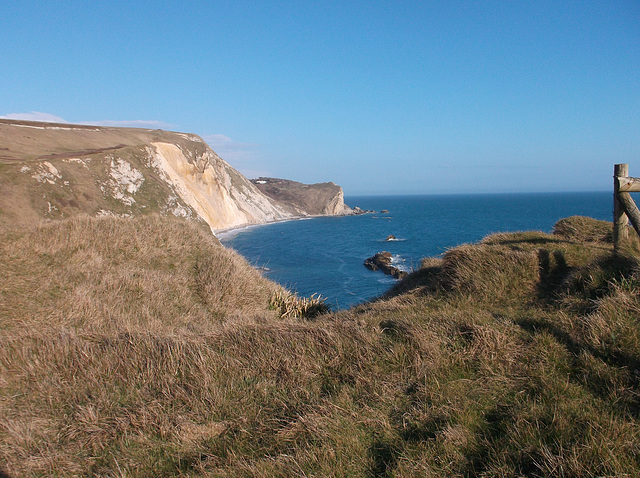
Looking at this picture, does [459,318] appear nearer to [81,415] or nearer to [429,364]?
[429,364]

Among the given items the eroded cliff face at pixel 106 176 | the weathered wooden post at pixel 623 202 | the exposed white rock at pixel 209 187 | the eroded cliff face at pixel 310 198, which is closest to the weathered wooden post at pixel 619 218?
the weathered wooden post at pixel 623 202

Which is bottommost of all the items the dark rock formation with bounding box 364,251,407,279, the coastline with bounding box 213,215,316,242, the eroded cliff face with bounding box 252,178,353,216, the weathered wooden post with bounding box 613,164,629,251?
the dark rock formation with bounding box 364,251,407,279

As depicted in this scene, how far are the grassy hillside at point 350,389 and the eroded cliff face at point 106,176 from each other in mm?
9242

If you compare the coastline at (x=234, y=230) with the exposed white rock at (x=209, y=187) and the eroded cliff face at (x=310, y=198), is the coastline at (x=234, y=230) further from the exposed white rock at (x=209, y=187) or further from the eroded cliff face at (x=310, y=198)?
the eroded cliff face at (x=310, y=198)

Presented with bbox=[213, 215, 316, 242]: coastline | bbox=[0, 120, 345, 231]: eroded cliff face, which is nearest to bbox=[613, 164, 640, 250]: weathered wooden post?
bbox=[0, 120, 345, 231]: eroded cliff face

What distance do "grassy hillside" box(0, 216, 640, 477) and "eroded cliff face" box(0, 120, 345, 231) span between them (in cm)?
924

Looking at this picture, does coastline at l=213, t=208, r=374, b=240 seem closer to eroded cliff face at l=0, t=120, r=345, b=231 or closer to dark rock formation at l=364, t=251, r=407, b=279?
eroded cliff face at l=0, t=120, r=345, b=231

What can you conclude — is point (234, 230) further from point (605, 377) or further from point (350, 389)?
point (605, 377)

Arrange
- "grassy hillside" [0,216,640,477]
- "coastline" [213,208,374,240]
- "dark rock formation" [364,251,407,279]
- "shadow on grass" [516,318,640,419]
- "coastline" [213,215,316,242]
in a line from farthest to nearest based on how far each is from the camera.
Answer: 1. "coastline" [213,208,374,240]
2. "coastline" [213,215,316,242]
3. "dark rock formation" [364,251,407,279]
4. "shadow on grass" [516,318,640,419]
5. "grassy hillside" [0,216,640,477]

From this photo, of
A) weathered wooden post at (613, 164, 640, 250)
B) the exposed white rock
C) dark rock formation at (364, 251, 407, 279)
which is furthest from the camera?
the exposed white rock

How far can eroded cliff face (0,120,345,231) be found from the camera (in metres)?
33.4

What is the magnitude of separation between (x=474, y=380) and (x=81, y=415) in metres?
4.24

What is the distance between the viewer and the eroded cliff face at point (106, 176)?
1316 inches

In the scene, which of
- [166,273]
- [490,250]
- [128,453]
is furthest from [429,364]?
[166,273]
